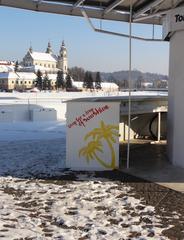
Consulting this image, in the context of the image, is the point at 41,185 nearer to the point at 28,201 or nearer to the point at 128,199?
the point at 28,201

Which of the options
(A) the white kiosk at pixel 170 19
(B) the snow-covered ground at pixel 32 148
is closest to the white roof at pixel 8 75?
(B) the snow-covered ground at pixel 32 148

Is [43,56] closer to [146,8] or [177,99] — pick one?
[146,8]

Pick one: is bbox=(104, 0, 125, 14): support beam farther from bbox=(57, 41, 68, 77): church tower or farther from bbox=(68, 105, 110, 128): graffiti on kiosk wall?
bbox=(57, 41, 68, 77): church tower

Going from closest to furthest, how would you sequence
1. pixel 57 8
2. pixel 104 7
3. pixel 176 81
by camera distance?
pixel 176 81 < pixel 57 8 < pixel 104 7

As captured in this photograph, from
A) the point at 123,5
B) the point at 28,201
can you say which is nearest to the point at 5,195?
the point at 28,201

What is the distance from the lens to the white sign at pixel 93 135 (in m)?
11.2

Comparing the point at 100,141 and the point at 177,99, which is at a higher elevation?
the point at 177,99

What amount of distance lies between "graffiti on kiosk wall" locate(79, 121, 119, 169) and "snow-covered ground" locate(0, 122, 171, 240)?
0.77 metres

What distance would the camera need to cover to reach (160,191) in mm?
9000

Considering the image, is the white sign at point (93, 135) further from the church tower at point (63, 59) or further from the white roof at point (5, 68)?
the church tower at point (63, 59)

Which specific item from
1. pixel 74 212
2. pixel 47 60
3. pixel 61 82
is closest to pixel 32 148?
pixel 74 212

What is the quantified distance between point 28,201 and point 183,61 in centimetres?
542

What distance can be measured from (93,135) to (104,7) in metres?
4.34

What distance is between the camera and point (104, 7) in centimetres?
1362
